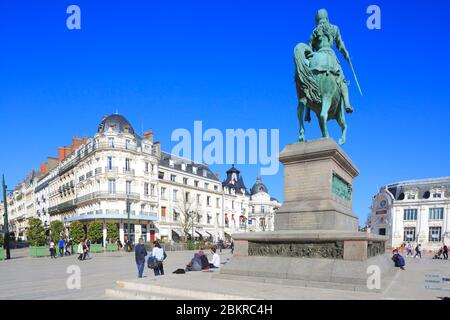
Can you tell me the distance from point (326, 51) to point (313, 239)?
6.60 meters

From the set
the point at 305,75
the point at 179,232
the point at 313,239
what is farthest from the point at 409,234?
the point at 313,239

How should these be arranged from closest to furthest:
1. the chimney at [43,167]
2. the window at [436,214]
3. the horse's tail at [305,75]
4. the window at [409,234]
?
the horse's tail at [305,75]
the window at [436,214]
the window at [409,234]
the chimney at [43,167]

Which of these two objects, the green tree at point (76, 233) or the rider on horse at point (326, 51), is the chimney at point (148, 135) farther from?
the rider on horse at point (326, 51)

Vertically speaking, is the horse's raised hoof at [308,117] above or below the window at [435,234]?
above

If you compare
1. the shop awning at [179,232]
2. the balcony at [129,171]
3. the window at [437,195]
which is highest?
the balcony at [129,171]

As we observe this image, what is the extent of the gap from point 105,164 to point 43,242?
2055 cm

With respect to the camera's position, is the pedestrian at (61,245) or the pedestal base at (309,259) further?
the pedestrian at (61,245)

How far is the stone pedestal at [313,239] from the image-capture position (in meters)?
8.81

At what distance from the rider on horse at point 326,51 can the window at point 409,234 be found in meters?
74.2

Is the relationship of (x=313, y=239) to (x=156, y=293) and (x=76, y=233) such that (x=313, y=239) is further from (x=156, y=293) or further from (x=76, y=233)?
(x=76, y=233)

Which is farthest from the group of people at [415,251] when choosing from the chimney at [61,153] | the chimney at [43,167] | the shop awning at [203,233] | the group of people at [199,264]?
the chimney at [43,167]

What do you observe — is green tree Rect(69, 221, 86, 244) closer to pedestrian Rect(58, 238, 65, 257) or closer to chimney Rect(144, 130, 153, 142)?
pedestrian Rect(58, 238, 65, 257)

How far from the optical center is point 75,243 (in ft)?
131
